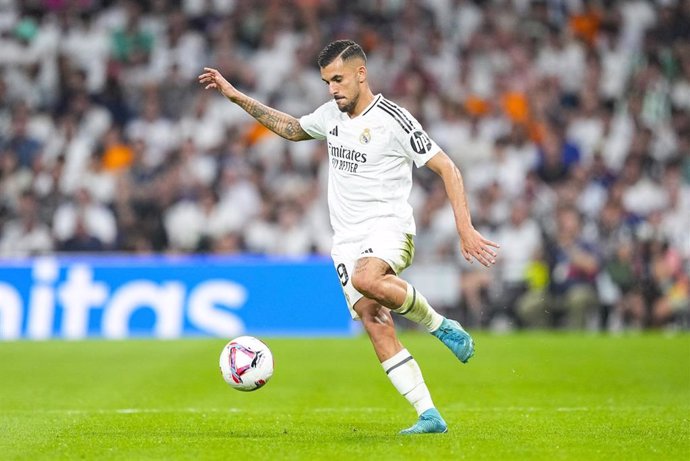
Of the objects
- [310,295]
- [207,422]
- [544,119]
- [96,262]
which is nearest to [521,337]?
[310,295]

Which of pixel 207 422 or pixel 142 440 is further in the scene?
pixel 207 422

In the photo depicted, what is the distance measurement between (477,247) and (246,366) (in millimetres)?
2004

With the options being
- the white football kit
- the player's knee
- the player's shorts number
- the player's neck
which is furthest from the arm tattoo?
the player's knee

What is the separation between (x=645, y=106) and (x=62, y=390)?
1473cm

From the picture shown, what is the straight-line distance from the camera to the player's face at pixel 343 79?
8836mm

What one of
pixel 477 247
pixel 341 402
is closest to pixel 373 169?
pixel 477 247

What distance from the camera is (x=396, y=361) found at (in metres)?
8.80

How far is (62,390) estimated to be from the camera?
41.0ft

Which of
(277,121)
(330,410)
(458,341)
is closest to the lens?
(458,341)

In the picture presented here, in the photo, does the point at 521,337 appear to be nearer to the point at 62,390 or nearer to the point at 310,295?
the point at 310,295

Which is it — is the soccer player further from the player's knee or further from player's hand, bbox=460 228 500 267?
player's hand, bbox=460 228 500 267

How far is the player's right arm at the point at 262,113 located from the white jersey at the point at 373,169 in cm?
44

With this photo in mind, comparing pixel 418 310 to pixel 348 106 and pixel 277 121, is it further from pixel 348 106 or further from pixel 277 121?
pixel 277 121

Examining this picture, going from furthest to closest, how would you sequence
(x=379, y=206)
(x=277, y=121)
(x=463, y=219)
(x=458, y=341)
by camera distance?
(x=277, y=121), (x=379, y=206), (x=458, y=341), (x=463, y=219)
